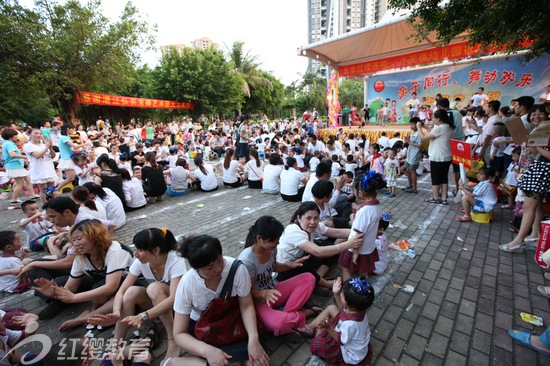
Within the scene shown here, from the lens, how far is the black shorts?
17.2ft

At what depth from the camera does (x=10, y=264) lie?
2.91 m

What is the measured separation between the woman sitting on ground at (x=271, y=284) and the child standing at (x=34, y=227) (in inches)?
139

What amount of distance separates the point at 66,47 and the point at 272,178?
13.3m

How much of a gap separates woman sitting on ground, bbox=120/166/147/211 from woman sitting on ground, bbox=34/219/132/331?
3.27 m

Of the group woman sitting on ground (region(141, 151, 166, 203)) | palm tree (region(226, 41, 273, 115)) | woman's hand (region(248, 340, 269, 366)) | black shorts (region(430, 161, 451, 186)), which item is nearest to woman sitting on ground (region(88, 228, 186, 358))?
woman's hand (region(248, 340, 269, 366))

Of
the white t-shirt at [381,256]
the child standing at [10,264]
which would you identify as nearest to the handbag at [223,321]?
the white t-shirt at [381,256]

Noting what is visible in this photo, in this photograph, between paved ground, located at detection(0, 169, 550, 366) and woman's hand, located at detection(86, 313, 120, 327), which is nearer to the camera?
woman's hand, located at detection(86, 313, 120, 327)

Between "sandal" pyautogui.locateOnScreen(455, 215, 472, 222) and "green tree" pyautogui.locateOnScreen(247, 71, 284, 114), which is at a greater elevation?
"green tree" pyautogui.locateOnScreen(247, 71, 284, 114)

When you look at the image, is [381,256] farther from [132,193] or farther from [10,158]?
[10,158]

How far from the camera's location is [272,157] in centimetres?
639

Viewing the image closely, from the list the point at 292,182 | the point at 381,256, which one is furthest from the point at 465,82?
the point at 381,256

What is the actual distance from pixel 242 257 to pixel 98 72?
16.2m

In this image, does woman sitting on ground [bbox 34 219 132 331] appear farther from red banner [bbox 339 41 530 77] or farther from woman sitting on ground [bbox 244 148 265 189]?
red banner [bbox 339 41 530 77]

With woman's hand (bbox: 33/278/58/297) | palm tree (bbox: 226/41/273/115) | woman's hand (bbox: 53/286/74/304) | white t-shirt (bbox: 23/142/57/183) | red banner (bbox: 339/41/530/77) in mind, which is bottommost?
woman's hand (bbox: 53/286/74/304)
